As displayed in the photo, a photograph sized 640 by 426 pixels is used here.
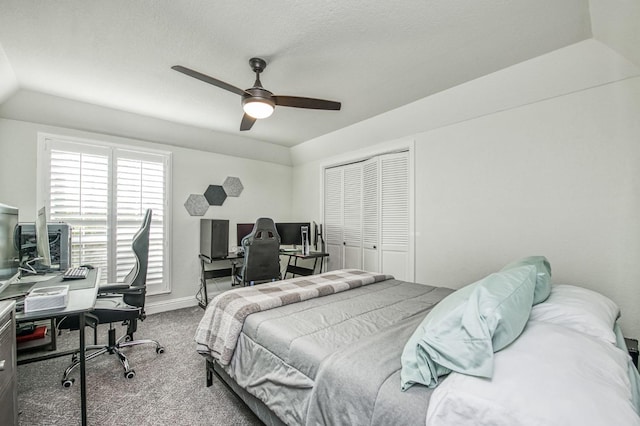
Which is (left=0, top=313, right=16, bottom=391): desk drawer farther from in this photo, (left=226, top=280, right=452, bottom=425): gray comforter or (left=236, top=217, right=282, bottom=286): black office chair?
(left=236, top=217, right=282, bottom=286): black office chair

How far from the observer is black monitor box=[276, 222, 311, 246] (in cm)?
453

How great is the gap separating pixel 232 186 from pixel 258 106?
2.47 m

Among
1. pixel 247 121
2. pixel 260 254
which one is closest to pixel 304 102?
pixel 247 121

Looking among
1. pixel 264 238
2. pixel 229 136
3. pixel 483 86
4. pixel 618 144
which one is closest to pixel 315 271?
pixel 264 238

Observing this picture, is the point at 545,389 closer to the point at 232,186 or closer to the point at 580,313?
the point at 580,313

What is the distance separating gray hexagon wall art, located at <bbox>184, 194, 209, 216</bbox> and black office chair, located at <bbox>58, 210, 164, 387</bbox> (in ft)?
4.94

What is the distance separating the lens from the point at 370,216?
3.99 metres

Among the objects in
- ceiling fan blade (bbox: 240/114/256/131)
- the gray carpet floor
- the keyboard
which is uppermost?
ceiling fan blade (bbox: 240/114/256/131)

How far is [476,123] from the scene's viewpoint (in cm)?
287

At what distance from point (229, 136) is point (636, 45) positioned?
4111mm

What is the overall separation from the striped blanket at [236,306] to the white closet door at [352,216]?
1.77 meters

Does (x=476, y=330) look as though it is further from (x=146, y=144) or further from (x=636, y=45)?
(x=146, y=144)

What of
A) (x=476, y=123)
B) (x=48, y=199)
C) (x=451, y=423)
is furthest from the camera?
(x=48, y=199)

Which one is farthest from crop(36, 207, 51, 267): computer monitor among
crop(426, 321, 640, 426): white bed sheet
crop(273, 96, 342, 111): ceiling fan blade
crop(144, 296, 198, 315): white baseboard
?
crop(426, 321, 640, 426): white bed sheet
